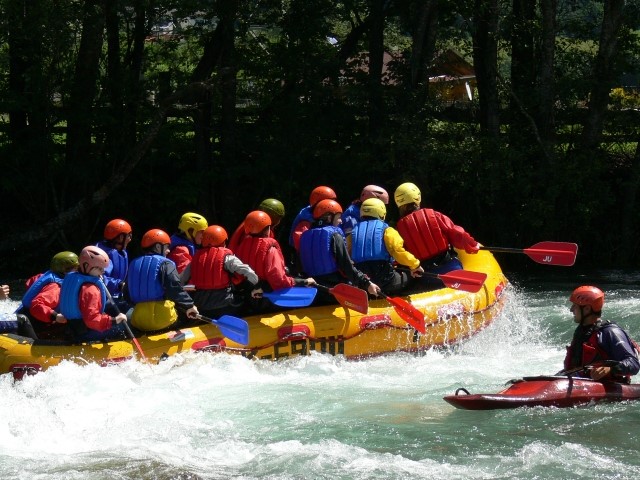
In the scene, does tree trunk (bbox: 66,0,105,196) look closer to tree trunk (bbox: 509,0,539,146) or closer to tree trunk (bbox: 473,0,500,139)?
tree trunk (bbox: 473,0,500,139)

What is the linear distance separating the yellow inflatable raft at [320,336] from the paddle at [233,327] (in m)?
0.14

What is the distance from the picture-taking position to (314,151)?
49.2 feet

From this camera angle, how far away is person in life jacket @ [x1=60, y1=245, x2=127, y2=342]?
7.98 m

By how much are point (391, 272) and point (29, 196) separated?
23.5 ft

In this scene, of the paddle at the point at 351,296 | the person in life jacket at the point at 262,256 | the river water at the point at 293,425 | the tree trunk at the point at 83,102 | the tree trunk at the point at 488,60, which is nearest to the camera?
the river water at the point at 293,425

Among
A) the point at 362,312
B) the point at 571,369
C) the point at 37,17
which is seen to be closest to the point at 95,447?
the point at 362,312

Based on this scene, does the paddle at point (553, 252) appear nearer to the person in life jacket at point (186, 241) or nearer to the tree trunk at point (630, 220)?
the person in life jacket at point (186, 241)

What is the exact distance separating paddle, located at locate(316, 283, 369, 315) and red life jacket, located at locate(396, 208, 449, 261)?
1.05 meters

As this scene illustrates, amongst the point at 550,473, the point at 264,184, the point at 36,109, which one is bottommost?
the point at 550,473

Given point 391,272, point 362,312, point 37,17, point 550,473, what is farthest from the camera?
point 37,17

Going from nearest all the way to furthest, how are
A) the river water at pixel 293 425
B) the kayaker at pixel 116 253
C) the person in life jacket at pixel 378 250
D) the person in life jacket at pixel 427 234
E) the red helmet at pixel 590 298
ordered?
the river water at pixel 293 425 < the red helmet at pixel 590 298 < the kayaker at pixel 116 253 < the person in life jacket at pixel 378 250 < the person in life jacket at pixel 427 234

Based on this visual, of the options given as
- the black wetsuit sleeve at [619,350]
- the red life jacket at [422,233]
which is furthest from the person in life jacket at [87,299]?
the black wetsuit sleeve at [619,350]

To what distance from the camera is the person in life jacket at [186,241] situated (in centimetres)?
934

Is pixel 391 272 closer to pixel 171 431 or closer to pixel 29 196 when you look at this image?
pixel 171 431
